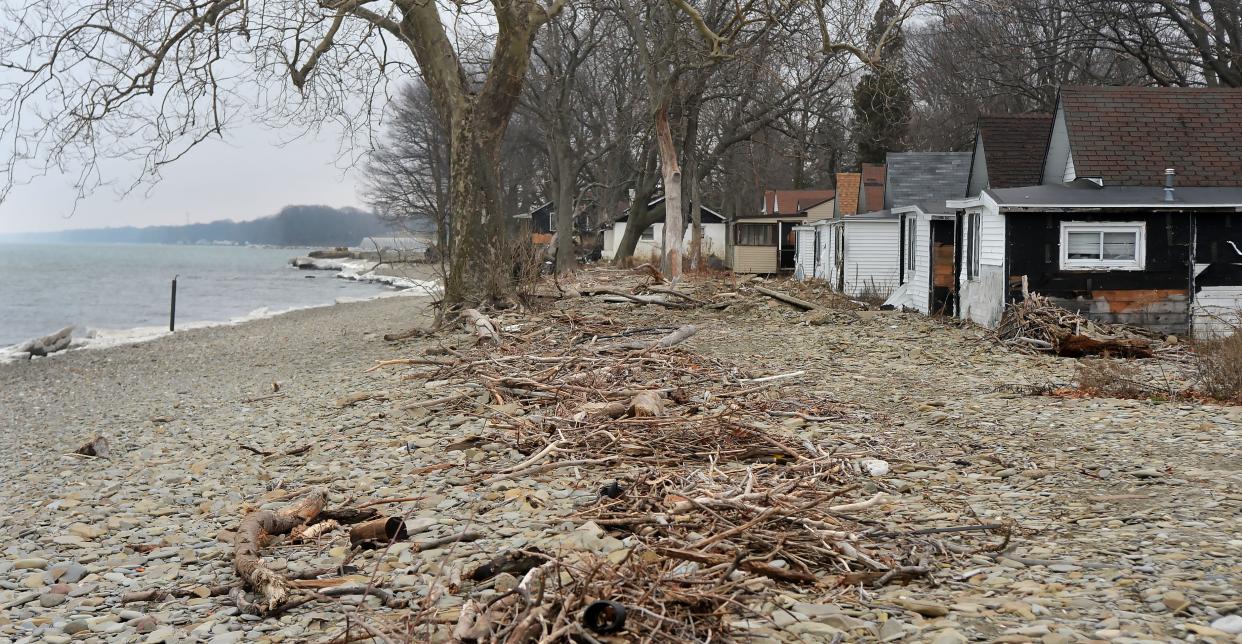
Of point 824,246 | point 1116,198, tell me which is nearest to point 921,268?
point 1116,198

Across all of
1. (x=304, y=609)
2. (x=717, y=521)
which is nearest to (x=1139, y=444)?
(x=717, y=521)

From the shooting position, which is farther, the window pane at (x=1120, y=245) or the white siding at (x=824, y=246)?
the white siding at (x=824, y=246)

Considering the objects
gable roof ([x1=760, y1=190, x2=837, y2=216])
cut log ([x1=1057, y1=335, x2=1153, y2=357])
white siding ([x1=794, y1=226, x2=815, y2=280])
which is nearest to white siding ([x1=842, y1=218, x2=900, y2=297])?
white siding ([x1=794, y1=226, x2=815, y2=280])

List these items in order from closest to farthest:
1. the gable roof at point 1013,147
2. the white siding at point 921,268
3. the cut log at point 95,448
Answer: the cut log at point 95,448, the white siding at point 921,268, the gable roof at point 1013,147

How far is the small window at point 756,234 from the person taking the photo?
44.1 m

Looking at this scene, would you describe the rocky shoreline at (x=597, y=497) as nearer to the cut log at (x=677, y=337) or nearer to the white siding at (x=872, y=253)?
the cut log at (x=677, y=337)

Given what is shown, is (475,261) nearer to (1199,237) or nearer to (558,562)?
(1199,237)

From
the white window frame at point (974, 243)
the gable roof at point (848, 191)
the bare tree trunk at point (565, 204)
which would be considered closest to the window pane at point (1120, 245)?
the white window frame at point (974, 243)

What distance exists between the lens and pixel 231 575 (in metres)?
5.86

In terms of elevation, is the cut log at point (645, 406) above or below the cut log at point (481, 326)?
below

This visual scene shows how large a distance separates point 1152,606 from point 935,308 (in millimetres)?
18588

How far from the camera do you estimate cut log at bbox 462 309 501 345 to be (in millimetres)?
15008

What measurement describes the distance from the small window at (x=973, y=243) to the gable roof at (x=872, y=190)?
17120 mm

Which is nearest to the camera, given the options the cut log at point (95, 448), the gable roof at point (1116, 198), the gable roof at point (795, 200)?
the cut log at point (95, 448)
